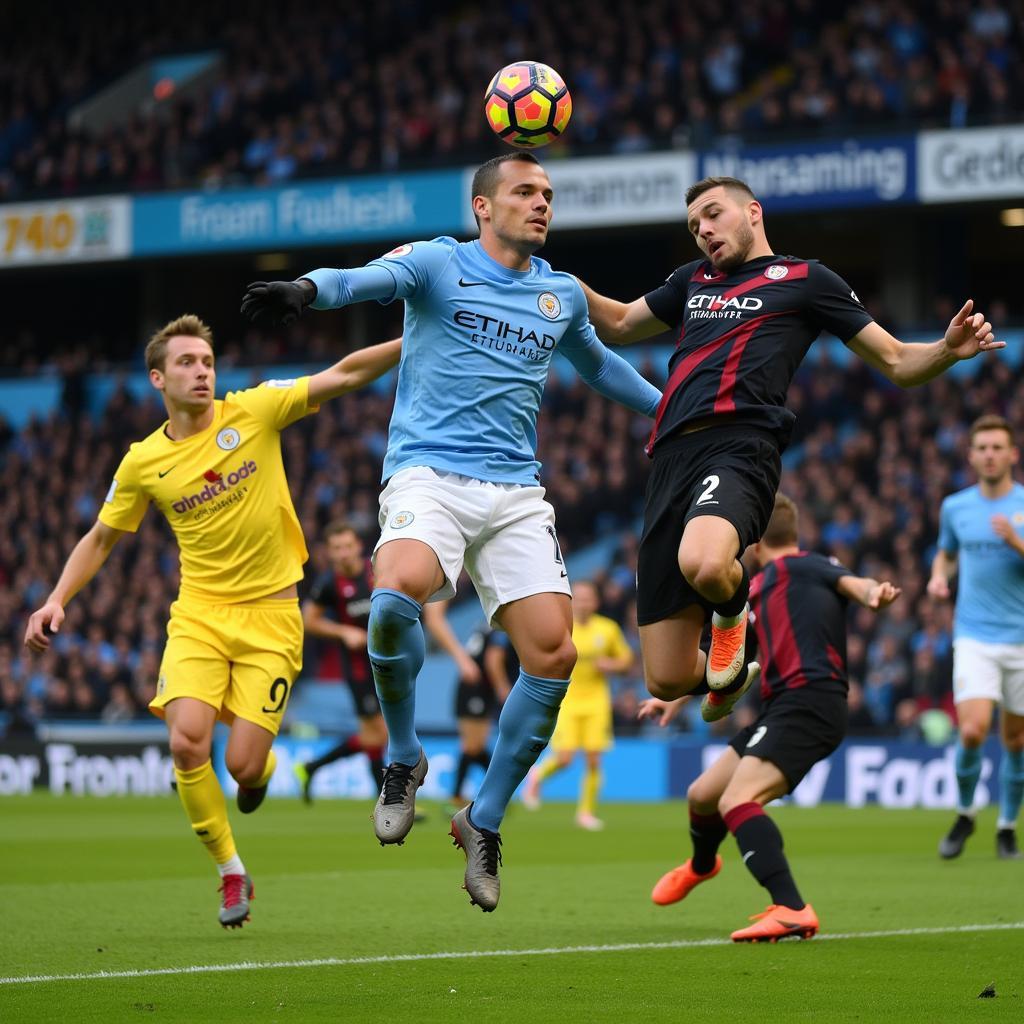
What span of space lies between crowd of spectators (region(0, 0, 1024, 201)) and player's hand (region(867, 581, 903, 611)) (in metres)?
17.9

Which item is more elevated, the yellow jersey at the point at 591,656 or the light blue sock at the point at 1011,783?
the yellow jersey at the point at 591,656

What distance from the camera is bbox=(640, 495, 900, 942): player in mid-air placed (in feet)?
29.1

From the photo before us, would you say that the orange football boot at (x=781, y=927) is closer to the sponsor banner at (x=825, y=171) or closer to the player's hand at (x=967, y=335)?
the player's hand at (x=967, y=335)

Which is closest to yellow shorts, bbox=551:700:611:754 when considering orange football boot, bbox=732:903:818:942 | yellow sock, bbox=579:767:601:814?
yellow sock, bbox=579:767:601:814

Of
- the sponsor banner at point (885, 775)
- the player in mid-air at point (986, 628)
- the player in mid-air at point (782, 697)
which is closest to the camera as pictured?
the player in mid-air at point (782, 697)

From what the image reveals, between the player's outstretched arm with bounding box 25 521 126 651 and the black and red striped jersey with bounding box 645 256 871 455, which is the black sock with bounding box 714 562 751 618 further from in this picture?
the player's outstretched arm with bounding box 25 521 126 651

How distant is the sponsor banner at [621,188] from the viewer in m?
27.8

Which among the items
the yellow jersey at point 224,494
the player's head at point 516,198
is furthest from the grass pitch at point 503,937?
the player's head at point 516,198

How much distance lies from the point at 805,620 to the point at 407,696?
261 cm

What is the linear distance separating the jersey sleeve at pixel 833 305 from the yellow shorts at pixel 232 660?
10.5 feet

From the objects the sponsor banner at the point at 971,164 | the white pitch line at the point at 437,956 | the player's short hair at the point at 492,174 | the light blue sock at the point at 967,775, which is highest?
the sponsor banner at the point at 971,164

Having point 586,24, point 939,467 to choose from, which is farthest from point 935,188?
point 586,24

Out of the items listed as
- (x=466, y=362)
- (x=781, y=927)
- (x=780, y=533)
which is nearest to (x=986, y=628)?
(x=780, y=533)

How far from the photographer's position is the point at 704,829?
30.4 ft
